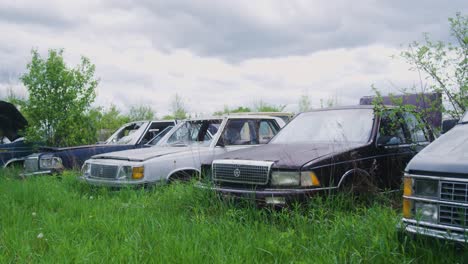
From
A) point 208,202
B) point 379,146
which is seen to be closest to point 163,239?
point 208,202

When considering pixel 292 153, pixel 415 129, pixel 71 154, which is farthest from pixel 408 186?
pixel 71 154

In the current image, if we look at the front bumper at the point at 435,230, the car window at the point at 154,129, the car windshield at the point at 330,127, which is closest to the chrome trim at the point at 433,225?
the front bumper at the point at 435,230

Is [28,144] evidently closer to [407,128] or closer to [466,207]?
[407,128]

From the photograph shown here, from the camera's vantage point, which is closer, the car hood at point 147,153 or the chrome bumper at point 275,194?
the chrome bumper at point 275,194

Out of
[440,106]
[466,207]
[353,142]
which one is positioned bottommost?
[466,207]

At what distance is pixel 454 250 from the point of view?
12.3 feet

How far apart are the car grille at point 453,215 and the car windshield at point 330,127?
242 cm

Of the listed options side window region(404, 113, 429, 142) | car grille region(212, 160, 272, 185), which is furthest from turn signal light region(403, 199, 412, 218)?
side window region(404, 113, 429, 142)

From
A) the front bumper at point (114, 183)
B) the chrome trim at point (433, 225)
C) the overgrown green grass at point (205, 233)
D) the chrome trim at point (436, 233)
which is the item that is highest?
the chrome trim at point (433, 225)

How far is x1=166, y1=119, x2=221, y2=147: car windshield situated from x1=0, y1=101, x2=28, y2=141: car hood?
5.38 meters

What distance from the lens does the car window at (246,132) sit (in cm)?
804

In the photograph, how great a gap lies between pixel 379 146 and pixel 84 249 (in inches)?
150

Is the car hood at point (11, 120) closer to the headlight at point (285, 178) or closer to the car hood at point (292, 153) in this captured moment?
the car hood at point (292, 153)

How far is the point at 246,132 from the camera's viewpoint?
323 inches
